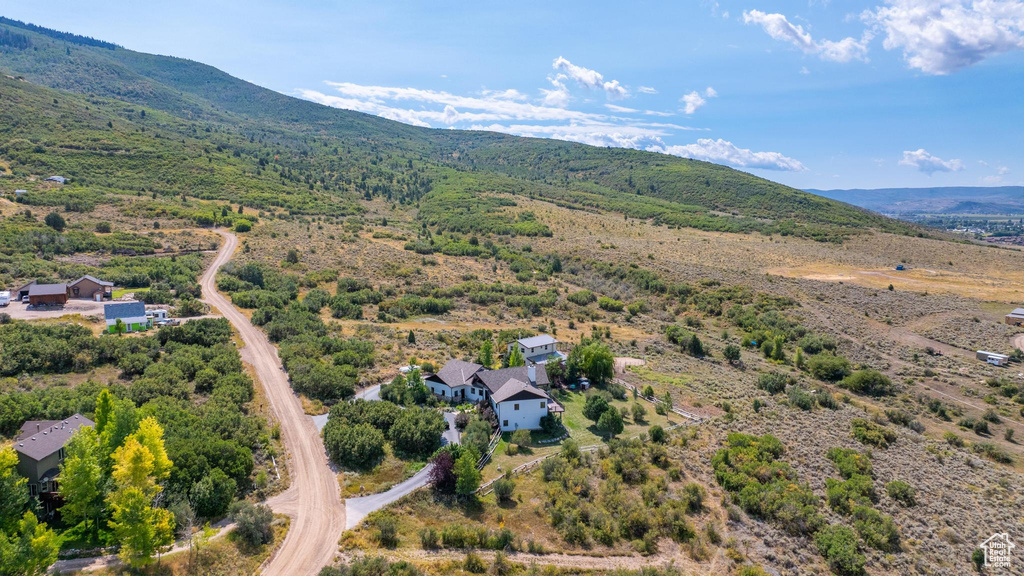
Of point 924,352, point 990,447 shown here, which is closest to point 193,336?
point 990,447

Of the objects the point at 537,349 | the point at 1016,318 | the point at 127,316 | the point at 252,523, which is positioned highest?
the point at 1016,318

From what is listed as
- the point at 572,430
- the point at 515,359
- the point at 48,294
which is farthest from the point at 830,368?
the point at 48,294

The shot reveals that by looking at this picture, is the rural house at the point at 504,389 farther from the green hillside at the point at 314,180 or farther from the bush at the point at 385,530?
the green hillside at the point at 314,180

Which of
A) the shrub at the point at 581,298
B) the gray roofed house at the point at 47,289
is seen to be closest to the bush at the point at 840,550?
the shrub at the point at 581,298

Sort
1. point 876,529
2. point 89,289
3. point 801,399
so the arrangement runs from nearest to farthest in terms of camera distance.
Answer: point 876,529
point 801,399
point 89,289

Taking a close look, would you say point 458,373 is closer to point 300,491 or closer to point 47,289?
point 300,491

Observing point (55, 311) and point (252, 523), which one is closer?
point (252, 523)

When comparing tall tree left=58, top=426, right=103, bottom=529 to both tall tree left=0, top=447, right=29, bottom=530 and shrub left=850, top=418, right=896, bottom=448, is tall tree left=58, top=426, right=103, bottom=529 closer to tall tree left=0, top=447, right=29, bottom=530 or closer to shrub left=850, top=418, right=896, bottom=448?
tall tree left=0, top=447, right=29, bottom=530
